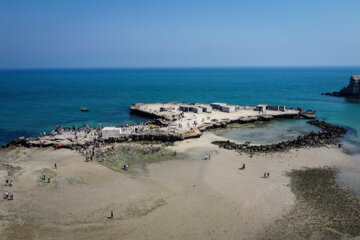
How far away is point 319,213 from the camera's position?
2000cm

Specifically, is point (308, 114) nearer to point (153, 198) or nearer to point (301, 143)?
point (301, 143)

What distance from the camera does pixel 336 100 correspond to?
74.6m

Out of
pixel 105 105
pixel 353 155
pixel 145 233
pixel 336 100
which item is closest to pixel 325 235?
pixel 145 233

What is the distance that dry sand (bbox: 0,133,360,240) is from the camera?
1786 cm

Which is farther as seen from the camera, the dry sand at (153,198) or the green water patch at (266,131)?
the green water patch at (266,131)

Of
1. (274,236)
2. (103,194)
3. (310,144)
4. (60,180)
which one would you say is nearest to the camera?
(274,236)

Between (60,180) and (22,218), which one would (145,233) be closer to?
(22,218)

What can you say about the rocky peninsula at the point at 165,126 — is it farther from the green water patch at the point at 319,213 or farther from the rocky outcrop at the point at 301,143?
the green water patch at the point at 319,213

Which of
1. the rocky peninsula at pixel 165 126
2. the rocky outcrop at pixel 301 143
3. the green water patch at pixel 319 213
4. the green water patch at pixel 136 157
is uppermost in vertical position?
the rocky peninsula at pixel 165 126

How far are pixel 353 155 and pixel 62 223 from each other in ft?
105

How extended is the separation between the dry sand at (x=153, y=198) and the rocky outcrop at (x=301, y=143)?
266 centimetres

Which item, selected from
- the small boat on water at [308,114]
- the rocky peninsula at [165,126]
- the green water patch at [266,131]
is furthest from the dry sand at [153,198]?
the small boat on water at [308,114]

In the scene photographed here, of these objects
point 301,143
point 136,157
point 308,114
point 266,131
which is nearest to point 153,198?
point 136,157

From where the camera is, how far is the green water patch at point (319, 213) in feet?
58.5
